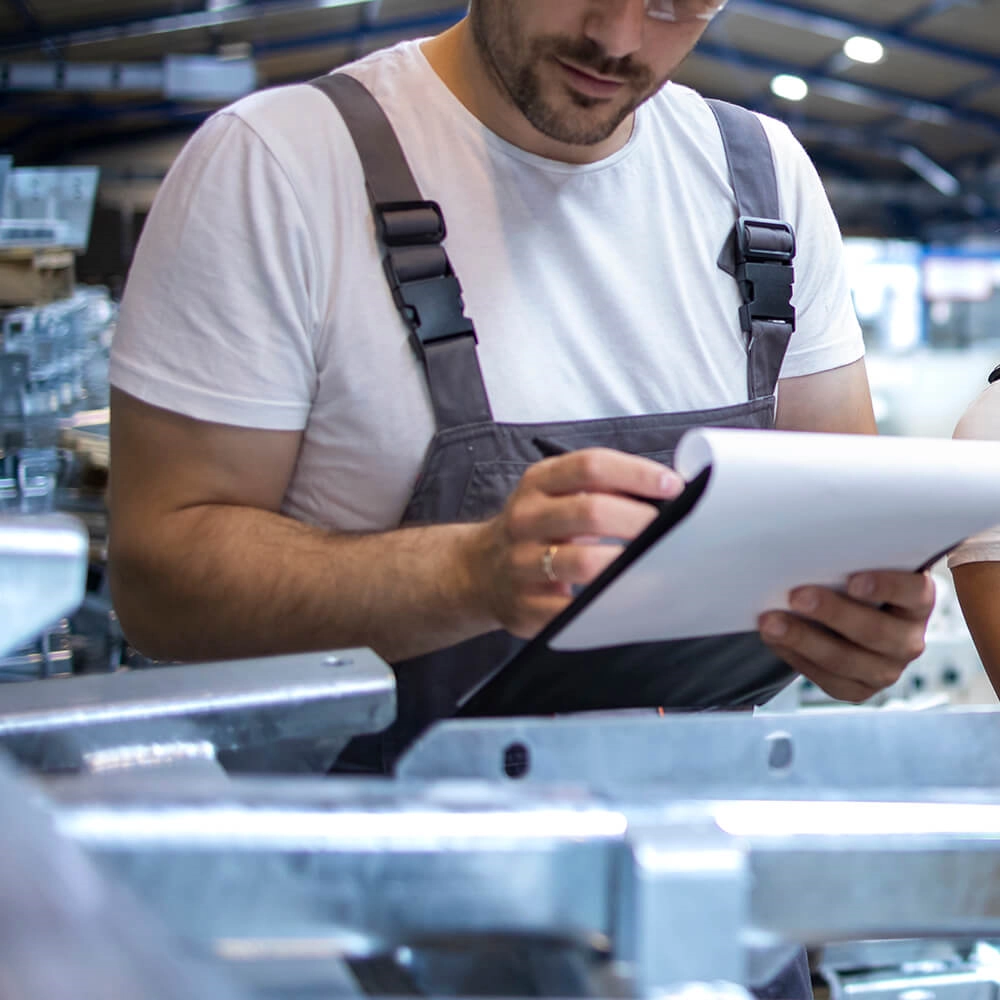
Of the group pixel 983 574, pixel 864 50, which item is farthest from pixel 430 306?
pixel 864 50

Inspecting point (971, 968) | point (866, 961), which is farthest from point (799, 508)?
point (866, 961)

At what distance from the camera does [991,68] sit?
11.9 meters

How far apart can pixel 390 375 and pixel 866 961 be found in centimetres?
109

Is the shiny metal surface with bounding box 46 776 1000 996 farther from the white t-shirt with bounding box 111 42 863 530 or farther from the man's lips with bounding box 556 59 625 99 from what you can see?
the man's lips with bounding box 556 59 625 99

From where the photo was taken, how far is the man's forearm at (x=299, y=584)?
997 millimetres

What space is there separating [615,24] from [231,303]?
0.43 m

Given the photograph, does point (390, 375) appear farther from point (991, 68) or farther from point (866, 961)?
point (991, 68)

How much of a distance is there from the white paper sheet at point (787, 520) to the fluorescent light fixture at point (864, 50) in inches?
476

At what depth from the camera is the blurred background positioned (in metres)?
3.21

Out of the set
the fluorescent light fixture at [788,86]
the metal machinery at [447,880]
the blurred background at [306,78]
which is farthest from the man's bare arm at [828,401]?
the fluorescent light fixture at [788,86]

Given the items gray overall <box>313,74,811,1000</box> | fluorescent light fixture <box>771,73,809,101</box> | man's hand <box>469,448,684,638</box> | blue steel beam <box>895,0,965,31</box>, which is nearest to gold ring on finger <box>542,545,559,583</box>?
man's hand <box>469,448,684,638</box>

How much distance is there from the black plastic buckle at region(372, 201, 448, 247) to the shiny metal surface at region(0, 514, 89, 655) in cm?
66

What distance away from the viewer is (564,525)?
31.5 inches

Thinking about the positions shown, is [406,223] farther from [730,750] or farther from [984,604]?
[984,604]
